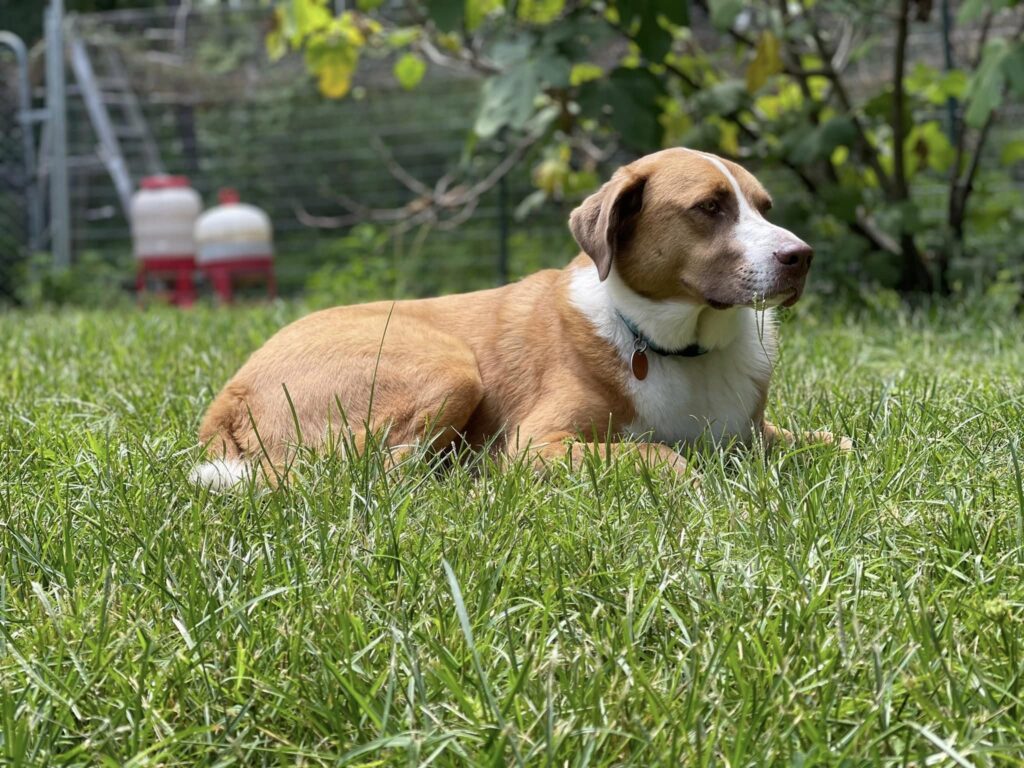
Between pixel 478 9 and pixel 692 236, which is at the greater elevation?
pixel 478 9

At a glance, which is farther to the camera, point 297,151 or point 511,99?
→ point 297,151

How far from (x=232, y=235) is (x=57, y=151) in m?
1.87

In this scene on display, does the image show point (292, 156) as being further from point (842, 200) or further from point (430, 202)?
point (842, 200)

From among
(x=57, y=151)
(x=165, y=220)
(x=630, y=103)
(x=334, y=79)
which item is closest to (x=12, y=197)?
(x=57, y=151)

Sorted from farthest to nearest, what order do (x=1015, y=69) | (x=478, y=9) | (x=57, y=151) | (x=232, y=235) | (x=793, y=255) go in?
(x=57, y=151)
(x=232, y=235)
(x=478, y=9)
(x=1015, y=69)
(x=793, y=255)

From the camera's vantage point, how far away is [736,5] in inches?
226

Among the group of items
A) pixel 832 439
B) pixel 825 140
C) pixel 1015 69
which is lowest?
pixel 832 439

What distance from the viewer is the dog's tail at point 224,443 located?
103 inches

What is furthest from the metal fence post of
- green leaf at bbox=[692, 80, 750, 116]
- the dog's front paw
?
the dog's front paw

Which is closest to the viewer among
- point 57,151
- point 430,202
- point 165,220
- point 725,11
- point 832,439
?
point 832,439

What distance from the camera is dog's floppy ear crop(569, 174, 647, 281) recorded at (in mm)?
3170

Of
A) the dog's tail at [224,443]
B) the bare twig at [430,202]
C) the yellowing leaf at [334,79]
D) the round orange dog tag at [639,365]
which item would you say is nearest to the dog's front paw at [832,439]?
the round orange dog tag at [639,365]

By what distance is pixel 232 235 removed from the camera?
10.1 metres

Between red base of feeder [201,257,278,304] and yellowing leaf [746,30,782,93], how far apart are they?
17.2ft
